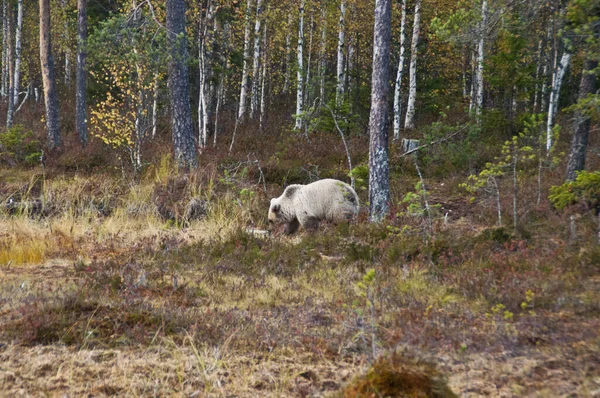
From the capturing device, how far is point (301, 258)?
8.05m

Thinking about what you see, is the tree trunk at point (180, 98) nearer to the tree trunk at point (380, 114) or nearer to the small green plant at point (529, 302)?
the tree trunk at point (380, 114)

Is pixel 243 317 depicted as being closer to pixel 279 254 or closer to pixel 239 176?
pixel 279 254

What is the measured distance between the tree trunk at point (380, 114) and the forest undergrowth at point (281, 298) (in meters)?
0.42

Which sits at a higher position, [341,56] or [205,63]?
[341,56]

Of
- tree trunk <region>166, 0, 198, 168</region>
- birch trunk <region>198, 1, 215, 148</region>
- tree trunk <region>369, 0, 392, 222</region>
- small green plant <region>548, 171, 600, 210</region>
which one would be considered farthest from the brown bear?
birch trunk <region>198, 1, 215, 148</region>

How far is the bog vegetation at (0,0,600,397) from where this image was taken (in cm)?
409

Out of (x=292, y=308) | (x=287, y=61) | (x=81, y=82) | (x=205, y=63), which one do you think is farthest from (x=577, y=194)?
(x=287, y=61)

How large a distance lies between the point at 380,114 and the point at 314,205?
227cm

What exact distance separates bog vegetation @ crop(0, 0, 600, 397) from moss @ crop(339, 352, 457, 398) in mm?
13

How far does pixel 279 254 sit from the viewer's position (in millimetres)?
8227

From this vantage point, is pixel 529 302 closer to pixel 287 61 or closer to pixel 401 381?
pixel 401 381

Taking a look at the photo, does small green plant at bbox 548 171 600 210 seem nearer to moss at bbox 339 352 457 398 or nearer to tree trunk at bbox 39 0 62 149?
moss at bbox 339 352 457 398

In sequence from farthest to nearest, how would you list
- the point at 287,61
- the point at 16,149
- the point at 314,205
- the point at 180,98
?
the point at 287,61 < the point at 16,149 < the point at 180,98 < the point at 314,205

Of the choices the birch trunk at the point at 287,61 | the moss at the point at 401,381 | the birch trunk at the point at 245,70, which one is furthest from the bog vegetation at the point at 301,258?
the birch trunk at the point at 287,61
